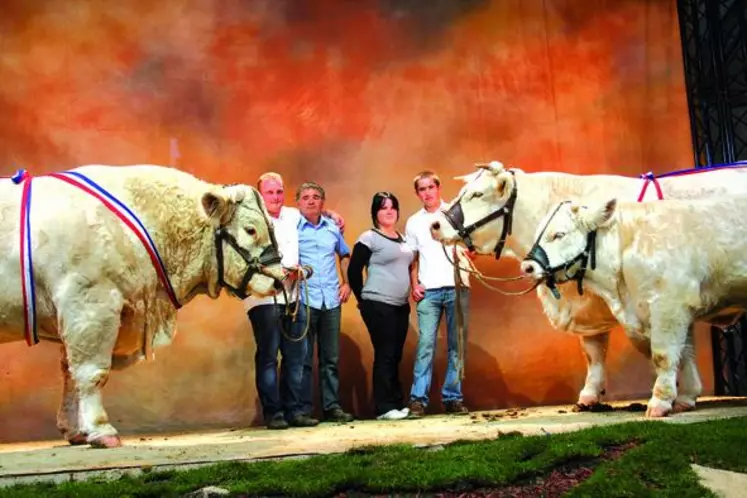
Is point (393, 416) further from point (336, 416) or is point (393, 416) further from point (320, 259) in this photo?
point (320, 259)

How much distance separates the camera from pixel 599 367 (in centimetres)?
619

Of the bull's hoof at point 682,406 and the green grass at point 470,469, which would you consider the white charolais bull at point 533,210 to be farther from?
the green grass at point 470,469

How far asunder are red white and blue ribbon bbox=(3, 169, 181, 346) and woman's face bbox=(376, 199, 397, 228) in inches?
82.0

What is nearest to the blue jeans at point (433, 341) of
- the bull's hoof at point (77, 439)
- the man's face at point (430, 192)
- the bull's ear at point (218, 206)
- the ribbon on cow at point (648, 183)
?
the man's face at point (430, 192)

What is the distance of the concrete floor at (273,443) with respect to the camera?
12.8ft

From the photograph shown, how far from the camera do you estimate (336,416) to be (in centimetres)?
635

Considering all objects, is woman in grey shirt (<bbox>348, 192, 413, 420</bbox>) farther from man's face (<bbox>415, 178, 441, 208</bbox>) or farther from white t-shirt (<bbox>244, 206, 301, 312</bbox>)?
white t-shirt (<bbox>244, 206, 301, 312</bbox>)

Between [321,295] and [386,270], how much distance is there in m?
0.57

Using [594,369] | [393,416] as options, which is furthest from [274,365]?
[594,369]

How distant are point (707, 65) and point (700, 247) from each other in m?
3.89

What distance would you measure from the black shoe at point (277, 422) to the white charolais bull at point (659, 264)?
2.03 m

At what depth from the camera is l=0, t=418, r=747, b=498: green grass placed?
3.53 m

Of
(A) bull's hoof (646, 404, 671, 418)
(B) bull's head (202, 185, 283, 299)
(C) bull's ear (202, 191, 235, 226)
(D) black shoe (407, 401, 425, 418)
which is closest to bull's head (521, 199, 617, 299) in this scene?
(A) bull's hoof (646, 404, 671, 418)

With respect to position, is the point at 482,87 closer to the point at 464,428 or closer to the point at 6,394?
Result: the point at 464,428
